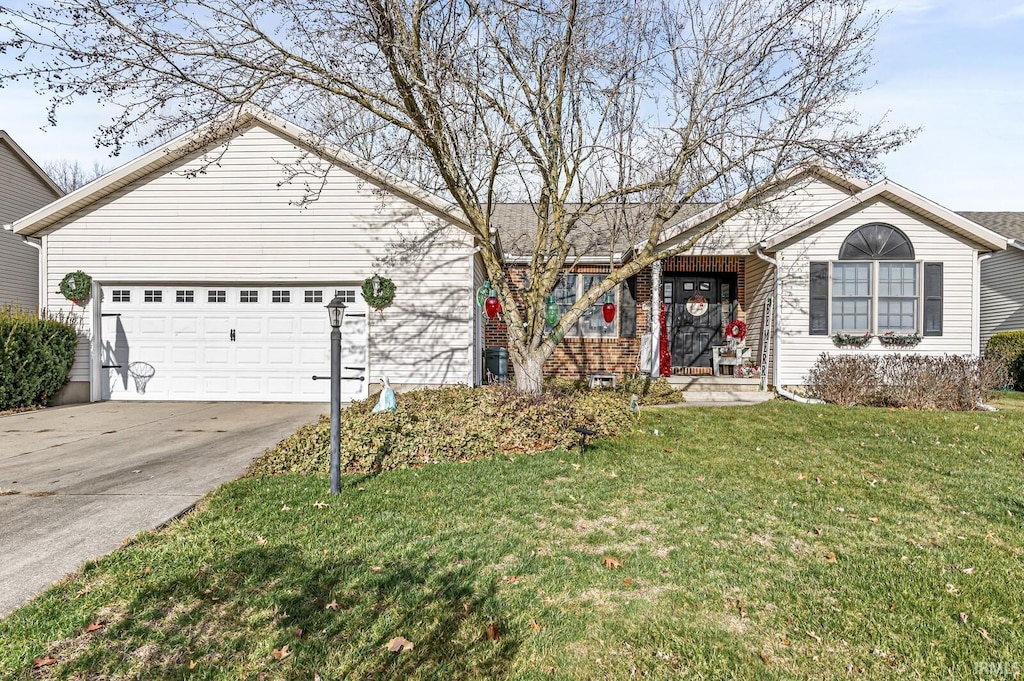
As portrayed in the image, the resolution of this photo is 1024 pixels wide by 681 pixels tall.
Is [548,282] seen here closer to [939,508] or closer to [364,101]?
[364,101]

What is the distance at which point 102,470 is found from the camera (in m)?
5.75

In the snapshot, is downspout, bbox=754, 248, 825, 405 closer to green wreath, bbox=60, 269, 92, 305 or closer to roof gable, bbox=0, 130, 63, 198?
green wreath, bbox=60, 269, 92, 305

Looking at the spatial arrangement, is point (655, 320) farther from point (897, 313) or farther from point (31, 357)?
point (31, 357)

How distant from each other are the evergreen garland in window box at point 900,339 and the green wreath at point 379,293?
32.9 feet

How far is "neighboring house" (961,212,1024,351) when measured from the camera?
15.8 m

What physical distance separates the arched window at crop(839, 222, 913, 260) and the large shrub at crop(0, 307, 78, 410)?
51.5 ft

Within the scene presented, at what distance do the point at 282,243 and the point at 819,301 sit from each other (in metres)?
11.1

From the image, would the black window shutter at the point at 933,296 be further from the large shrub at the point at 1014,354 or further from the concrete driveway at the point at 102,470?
the concrete driveway at the point at 102,470

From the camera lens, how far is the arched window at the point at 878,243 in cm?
1141

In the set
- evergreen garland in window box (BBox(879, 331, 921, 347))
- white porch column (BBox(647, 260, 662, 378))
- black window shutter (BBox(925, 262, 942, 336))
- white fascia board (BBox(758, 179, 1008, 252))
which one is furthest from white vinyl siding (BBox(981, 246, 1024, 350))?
white porch column (BBox(647, 260, 662, 378))

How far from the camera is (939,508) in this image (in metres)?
4.68

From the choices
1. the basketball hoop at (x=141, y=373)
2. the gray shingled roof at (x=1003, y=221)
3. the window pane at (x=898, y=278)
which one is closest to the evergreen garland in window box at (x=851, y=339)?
the window pane at (x=898, y=278)

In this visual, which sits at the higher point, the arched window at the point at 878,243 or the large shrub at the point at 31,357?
the arched window at the point at 878,243

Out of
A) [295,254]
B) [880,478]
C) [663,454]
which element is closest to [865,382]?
[880,478]
